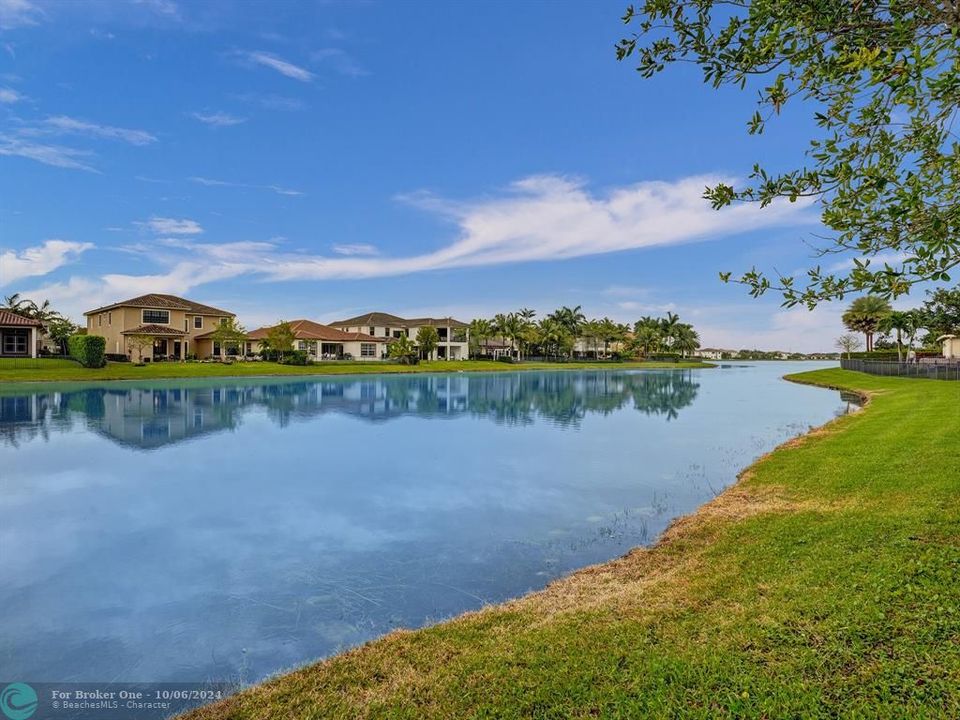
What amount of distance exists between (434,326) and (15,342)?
185ft

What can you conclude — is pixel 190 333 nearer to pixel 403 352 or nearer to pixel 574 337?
pixel 403 352

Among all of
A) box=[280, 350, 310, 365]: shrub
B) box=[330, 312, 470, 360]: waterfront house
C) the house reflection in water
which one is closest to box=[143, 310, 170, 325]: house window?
box=[280, 350, 310, 365]: shrub

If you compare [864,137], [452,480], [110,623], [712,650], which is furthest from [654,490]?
[110,623]

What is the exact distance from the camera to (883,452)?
13.1 m

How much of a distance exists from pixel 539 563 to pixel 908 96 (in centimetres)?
714

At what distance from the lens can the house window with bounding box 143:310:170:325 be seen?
6450 centimetres

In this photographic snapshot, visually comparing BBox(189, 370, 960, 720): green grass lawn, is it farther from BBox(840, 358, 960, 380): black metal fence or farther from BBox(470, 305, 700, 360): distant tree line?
BBox(470, 305, 700, 360): distant tree line

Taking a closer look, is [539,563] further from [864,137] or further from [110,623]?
[864,137]

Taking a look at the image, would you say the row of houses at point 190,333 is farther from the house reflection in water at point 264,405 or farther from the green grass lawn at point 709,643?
the green grass lawn at point 709,643

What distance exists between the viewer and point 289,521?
35.2ft

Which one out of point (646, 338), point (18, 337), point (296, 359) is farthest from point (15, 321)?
point (646, 338)

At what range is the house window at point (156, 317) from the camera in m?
64.5

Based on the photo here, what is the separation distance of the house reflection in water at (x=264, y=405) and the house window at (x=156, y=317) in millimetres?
23840

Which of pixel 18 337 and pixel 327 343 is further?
pixel 327 343
